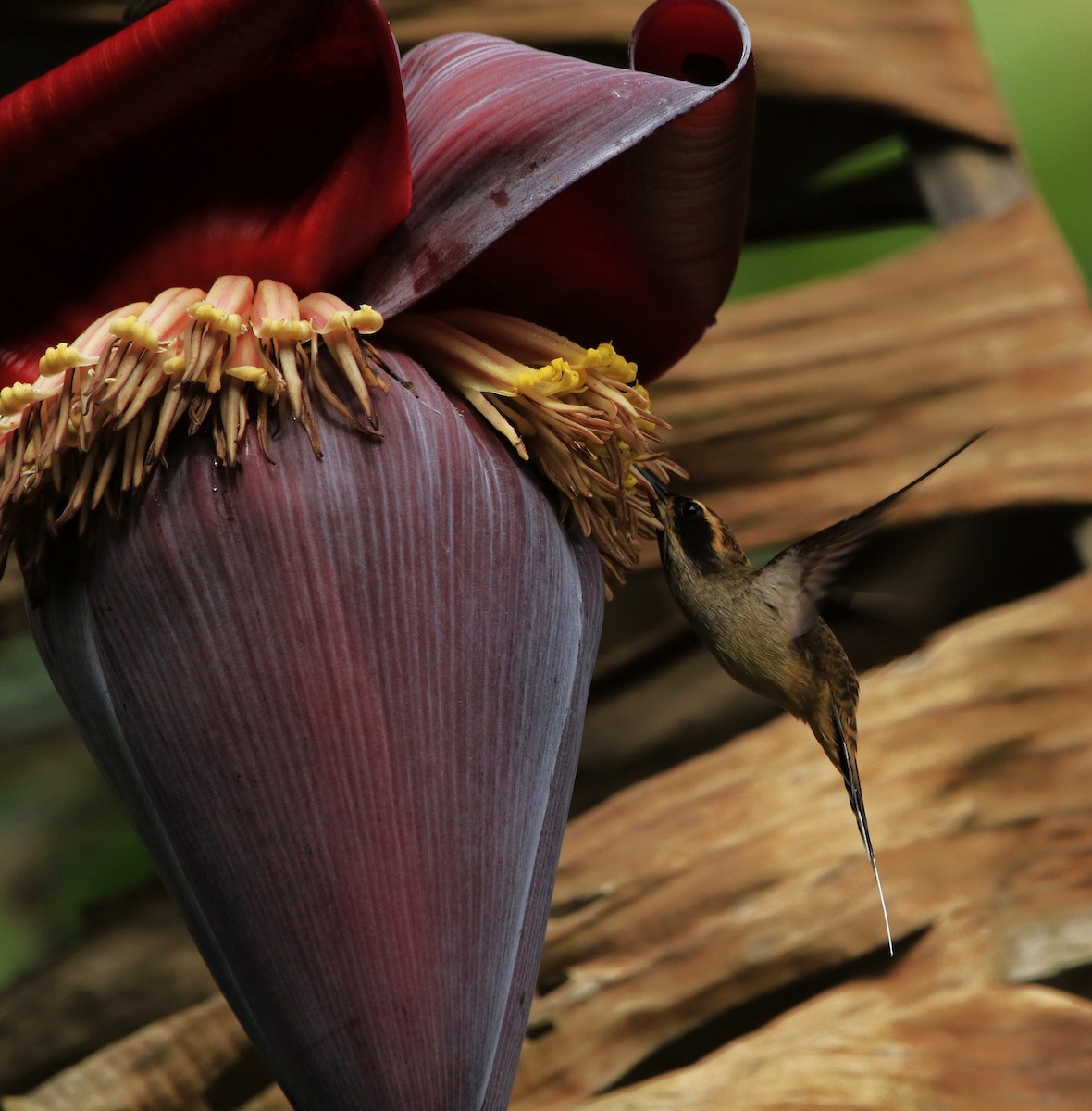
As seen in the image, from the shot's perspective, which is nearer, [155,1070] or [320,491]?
[320,491]

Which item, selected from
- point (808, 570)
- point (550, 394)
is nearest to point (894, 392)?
point (808, 570)

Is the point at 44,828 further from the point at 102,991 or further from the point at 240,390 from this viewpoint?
the point at 240,390

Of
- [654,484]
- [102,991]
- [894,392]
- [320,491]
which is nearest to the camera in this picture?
[320,491]

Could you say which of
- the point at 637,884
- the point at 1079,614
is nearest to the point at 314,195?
the point at 637,884

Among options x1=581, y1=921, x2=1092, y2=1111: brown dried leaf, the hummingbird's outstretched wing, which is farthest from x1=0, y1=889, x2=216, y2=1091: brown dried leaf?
the hummingbird's outstretched wing

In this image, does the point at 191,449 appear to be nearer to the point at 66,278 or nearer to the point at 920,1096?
the point at 66,278

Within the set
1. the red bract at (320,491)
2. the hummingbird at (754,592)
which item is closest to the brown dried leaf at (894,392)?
the hummingbird at (754,592)
